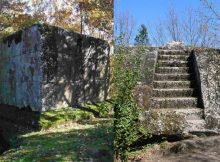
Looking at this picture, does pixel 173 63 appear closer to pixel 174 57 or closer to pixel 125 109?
pixel 174 57

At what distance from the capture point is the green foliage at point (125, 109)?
573 centimetres

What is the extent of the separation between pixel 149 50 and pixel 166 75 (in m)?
1.47

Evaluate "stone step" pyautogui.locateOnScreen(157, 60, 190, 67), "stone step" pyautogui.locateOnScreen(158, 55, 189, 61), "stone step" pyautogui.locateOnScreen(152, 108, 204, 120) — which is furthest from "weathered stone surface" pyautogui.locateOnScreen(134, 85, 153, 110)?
"stone step" pyautogui.locateOnScreen(158, 55, 189, 61)

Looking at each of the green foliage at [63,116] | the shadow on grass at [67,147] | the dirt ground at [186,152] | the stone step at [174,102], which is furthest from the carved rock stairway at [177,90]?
the green foliage at [63,116]

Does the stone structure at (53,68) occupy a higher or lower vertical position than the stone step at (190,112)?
higher

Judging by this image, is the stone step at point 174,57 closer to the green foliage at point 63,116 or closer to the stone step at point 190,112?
the green foliage at point 63,116

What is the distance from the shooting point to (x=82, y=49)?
40.9 feet

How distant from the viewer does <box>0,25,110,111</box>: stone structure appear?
10.9 meters

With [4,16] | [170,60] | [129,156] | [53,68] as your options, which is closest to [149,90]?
[129,156]

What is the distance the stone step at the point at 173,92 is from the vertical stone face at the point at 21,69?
15.6ft

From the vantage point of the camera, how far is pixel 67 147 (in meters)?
7.25

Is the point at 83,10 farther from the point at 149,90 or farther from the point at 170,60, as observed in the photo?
the point at 149,90

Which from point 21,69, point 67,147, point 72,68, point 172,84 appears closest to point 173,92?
point 172,84

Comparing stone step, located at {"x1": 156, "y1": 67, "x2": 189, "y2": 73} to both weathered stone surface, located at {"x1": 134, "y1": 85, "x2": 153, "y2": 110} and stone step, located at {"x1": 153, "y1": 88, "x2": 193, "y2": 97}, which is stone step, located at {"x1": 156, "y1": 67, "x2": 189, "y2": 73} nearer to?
stone step, located at {"x1": 153, "y1": 88, "x2": 193, "y2": 97}
